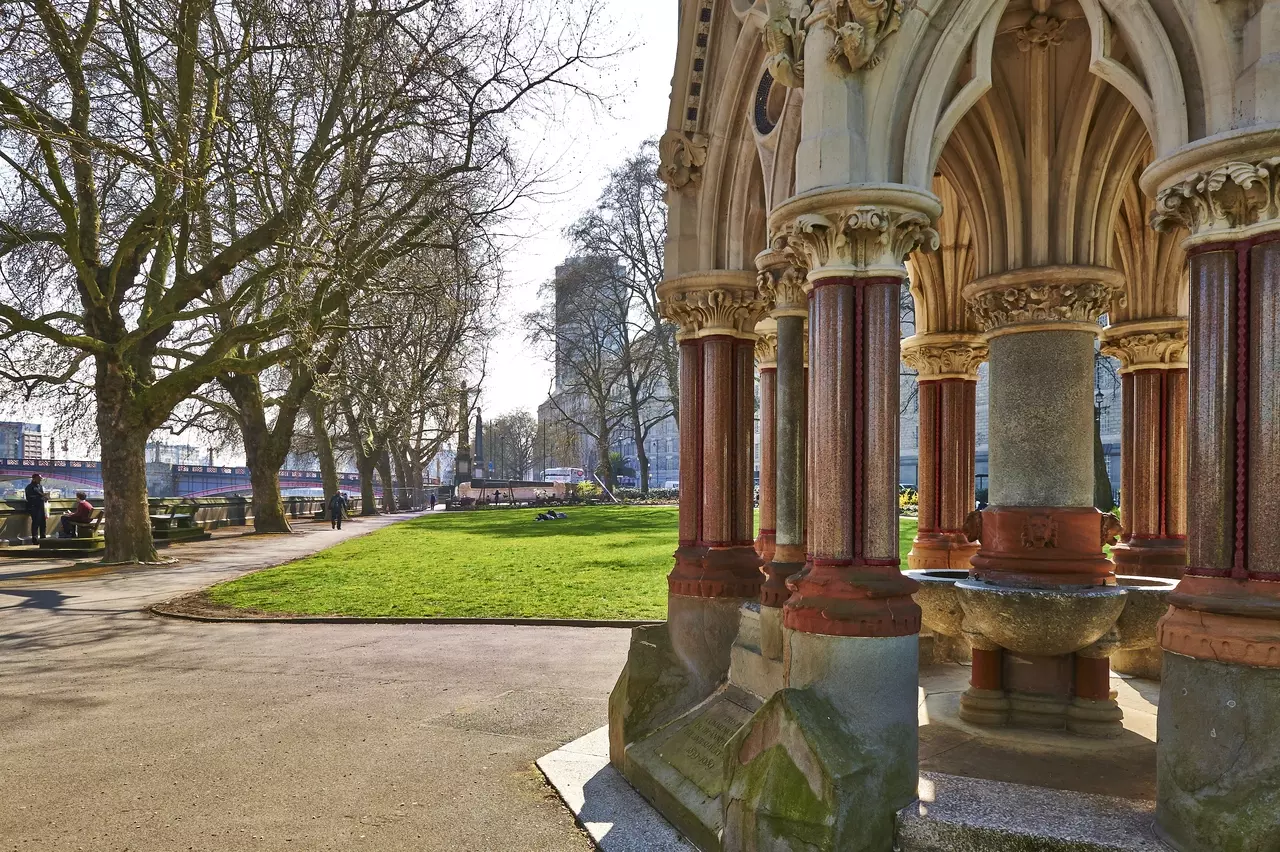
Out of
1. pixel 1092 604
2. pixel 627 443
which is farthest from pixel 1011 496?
pixel 627 443

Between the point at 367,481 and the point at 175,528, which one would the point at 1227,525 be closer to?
the point at 175,528

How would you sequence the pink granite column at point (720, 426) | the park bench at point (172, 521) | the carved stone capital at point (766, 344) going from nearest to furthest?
the pink granite column at point (720, 426)
the carved stone capital at point (766, 344)
the park bench at point (172, 521)

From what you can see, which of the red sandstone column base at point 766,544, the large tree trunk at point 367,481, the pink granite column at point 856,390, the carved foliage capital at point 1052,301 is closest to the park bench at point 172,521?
the large tree trunk at point 367,481

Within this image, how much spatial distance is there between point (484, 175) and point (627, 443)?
89.1 meters

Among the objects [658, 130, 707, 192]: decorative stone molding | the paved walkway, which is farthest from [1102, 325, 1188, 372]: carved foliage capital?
the paved walkway

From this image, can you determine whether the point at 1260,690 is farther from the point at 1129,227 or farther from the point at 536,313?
the point at 536,313

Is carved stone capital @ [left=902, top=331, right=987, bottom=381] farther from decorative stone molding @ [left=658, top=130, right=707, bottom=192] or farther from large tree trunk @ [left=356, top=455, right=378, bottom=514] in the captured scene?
large tree trunk @ [left=356, top=455, right=378, bottom=514]

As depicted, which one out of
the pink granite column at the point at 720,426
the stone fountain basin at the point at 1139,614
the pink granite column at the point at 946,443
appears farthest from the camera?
the pink granite column at the point at 946,443

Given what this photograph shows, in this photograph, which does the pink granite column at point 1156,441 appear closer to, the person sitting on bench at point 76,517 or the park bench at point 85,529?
the park bench at point 85,529

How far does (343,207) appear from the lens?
54.9ft

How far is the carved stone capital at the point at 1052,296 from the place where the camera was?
626cm

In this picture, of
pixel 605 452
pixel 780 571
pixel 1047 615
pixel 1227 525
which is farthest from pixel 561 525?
pixel 1227 525

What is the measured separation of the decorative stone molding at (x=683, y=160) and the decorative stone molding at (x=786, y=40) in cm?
210

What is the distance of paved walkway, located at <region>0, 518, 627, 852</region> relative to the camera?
516 cm
